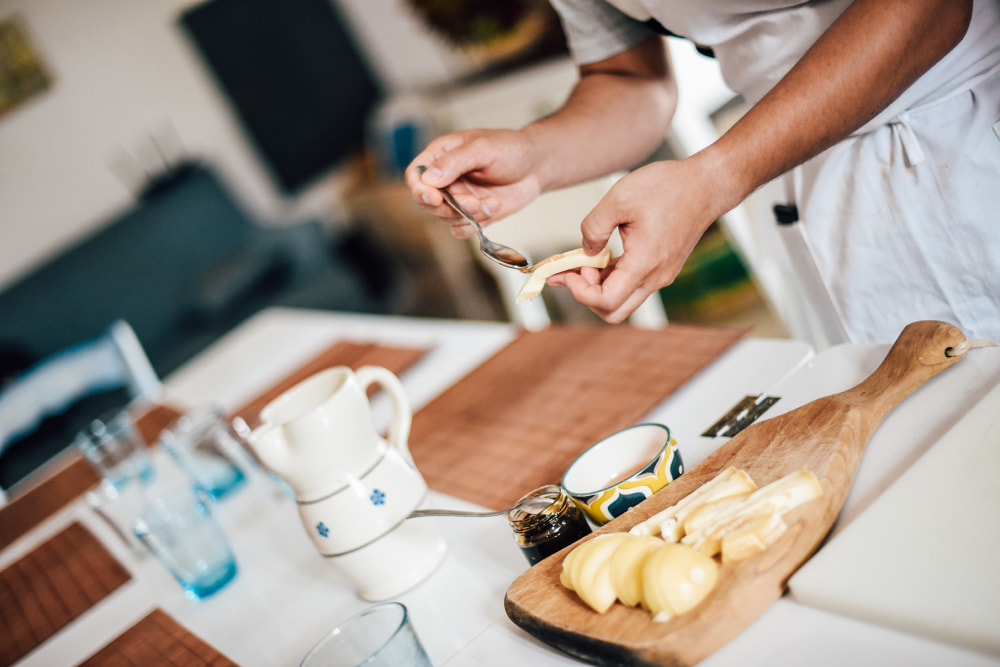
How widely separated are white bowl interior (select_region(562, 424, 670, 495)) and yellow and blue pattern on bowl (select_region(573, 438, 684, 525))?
1.7 inches

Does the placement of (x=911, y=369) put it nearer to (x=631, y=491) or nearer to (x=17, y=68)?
(x=631, y=491)

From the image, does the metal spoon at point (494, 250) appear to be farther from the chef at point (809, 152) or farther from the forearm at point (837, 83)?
the forearm at point (837, 83)

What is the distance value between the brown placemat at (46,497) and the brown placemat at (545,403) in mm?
861

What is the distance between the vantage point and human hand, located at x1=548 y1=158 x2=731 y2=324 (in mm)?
731

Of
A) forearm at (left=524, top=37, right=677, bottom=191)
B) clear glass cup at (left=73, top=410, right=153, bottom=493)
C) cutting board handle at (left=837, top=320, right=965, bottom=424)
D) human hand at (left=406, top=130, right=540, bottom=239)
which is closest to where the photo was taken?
cutting board handle at (left=837, top=320, right=965, bottom=424)

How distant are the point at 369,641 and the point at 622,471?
1.01 feet

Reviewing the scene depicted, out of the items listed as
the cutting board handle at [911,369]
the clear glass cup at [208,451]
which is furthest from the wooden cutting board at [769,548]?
the clear glass cup at [208,451]

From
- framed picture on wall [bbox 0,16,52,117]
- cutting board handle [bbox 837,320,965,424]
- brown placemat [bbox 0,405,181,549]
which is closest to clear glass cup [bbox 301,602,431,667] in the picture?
cutting board handle [bbox 837,320,965,424]

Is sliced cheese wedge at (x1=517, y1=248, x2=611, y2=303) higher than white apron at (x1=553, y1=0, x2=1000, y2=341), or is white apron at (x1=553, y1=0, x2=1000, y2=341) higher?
sliced cheese wedge at (x1=517, y1=248, x2=611, y2=303)

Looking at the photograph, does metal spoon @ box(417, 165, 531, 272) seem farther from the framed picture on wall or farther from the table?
the framed picture on wall

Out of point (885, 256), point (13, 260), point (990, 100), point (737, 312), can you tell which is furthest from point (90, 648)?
point (13, 260)

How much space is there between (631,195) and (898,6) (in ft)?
1.08

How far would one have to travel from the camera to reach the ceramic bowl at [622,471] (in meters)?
0.73

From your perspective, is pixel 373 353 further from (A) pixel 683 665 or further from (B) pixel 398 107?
(B) pixel 398 107
